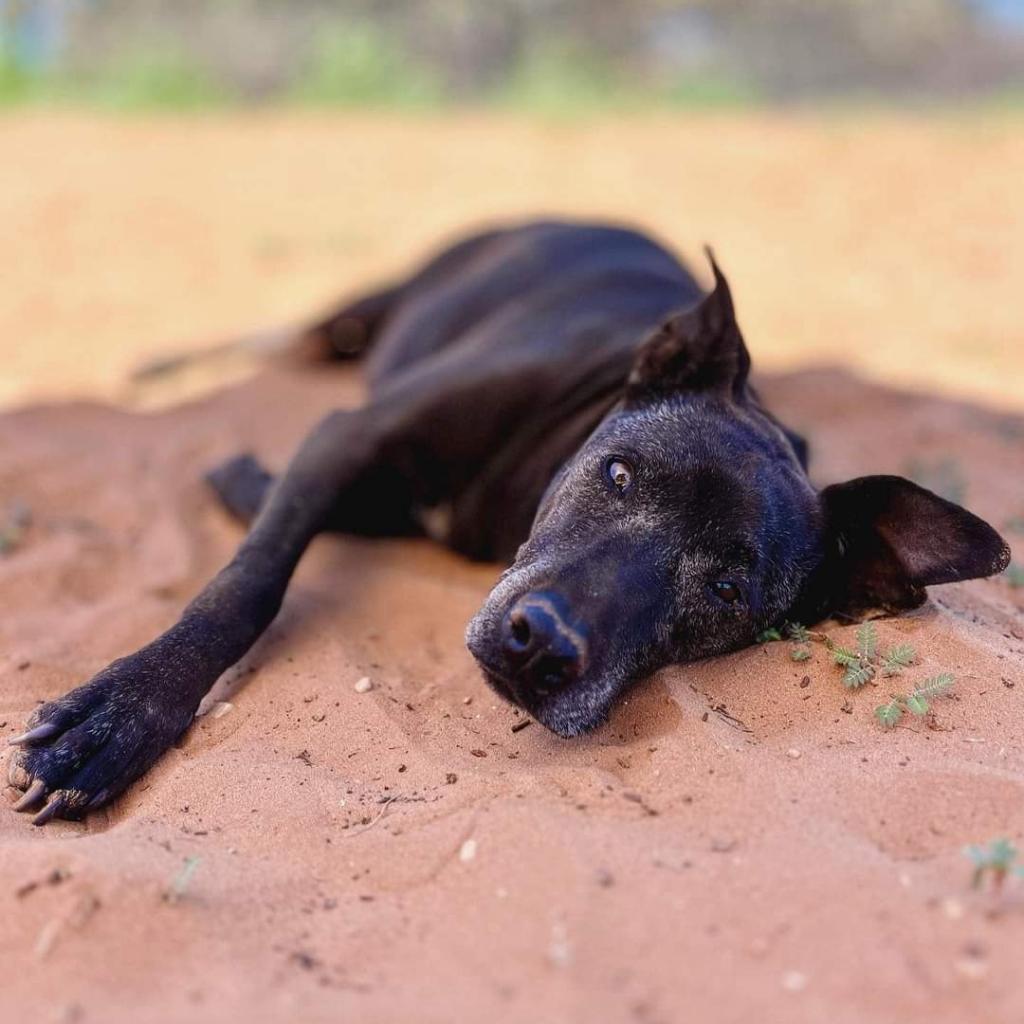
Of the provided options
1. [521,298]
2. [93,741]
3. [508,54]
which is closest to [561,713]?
[93,741]

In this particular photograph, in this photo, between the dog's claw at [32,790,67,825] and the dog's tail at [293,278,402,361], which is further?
the dog's tail at [293,278,402,361]

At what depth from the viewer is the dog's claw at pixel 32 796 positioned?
278 cm

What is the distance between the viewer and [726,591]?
319cm

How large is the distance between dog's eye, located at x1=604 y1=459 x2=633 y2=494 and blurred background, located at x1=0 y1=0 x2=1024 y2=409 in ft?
12.8

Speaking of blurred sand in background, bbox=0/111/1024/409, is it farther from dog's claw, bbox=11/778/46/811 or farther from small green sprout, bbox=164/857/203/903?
small green sprout, bbox=164/857/203/903

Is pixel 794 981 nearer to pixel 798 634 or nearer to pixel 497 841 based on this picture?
pixel 497 841

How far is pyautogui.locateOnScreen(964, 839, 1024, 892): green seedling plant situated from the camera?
2.11 metres

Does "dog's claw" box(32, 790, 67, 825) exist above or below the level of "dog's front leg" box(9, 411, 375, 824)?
below

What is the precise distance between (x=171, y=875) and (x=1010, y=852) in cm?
154

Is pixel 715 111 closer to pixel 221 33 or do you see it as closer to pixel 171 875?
pixel 221 33

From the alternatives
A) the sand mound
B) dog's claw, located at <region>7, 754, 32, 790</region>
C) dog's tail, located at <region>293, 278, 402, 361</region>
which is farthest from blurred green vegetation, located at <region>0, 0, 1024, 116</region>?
dog's claw, located at <region>7, 754, 32, 790</region>

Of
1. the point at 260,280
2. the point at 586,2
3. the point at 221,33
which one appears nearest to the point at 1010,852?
the point at 260,280

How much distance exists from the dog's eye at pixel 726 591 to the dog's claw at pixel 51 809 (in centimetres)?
167

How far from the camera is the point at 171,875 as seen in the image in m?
2.32
